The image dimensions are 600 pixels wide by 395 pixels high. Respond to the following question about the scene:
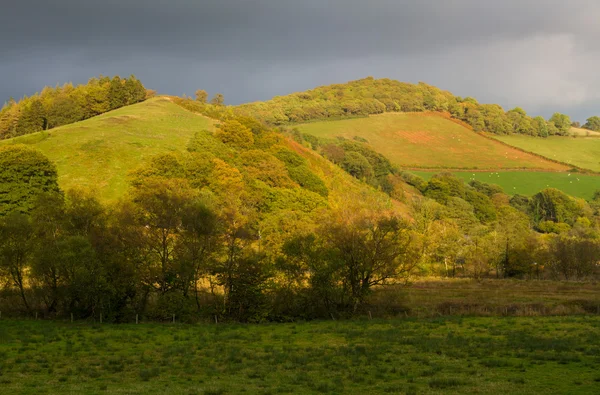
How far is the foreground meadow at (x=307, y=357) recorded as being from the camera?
2034 cm

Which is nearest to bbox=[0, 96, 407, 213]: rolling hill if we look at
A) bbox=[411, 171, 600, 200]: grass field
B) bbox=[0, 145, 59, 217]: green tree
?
bbox=[0, 145, 59, 217]: green tree

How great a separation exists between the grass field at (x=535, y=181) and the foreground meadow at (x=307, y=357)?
5544 inches

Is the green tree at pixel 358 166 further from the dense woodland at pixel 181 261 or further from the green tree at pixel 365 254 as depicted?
the green tree at pixel 365 254

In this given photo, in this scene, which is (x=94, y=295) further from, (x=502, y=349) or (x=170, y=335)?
(x=502, y=349)

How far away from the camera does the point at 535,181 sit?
583 ft

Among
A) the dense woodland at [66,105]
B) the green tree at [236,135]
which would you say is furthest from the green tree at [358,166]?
the dense woodland at [66,105]

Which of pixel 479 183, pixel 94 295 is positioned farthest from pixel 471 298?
pixel 479 183

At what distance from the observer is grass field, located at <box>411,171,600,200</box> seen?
16988 cm

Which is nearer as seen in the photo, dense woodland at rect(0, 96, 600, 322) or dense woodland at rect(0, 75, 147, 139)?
dense woodland at rect(0, 96, 600, 322)

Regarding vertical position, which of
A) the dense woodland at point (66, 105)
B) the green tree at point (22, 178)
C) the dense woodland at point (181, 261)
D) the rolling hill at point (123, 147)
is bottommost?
the dense woodland at point (181, 261)

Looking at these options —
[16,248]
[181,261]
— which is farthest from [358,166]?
[16,248]

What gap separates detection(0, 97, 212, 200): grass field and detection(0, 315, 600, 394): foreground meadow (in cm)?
5018

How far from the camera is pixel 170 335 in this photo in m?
36.4

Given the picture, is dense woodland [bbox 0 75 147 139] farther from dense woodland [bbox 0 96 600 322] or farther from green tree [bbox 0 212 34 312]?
green tree [bbox 0 212 34 312]
